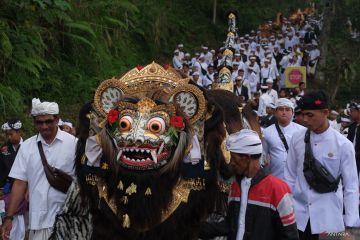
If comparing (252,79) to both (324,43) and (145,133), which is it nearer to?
(324,43)

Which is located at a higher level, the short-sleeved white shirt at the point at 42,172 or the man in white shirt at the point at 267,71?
the man in white shirt at the point at 267,71

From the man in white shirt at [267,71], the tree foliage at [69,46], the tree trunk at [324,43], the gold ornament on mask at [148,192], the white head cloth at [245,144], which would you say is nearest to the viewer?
the white head cloth at [245,144]

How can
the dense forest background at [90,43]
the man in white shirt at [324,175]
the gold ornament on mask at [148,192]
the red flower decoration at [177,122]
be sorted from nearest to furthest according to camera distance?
the gold ornament on mask at [148,192]
the red flower decoration at [177,122]
the man in white shirt at [324,175]
the dense forest background at [90,43]

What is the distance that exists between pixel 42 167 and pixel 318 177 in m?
2.48

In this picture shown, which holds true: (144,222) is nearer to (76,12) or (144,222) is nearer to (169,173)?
(169,173)

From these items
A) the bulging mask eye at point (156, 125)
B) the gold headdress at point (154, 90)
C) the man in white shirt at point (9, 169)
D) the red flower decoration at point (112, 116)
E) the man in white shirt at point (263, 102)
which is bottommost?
the man in white shirt at point (9, 169)

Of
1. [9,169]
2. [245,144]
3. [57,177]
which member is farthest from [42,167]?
[245,144]

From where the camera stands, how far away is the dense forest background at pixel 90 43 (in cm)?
1488

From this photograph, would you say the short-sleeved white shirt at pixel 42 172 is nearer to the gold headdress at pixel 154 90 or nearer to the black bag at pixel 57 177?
the black bag at pixel 57 177

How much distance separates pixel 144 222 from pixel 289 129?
12.3 ft

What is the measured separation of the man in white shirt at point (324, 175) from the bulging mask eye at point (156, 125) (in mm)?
1480

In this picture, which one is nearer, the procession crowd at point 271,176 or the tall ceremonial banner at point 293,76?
the procession crowd at point 271,176

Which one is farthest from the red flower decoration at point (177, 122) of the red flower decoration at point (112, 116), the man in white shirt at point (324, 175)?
the man in white shirt at point (324, 175)

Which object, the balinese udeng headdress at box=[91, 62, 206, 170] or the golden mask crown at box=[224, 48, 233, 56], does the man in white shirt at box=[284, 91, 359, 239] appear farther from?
the golden mask crown at box=[224, 48, 233, 56]
